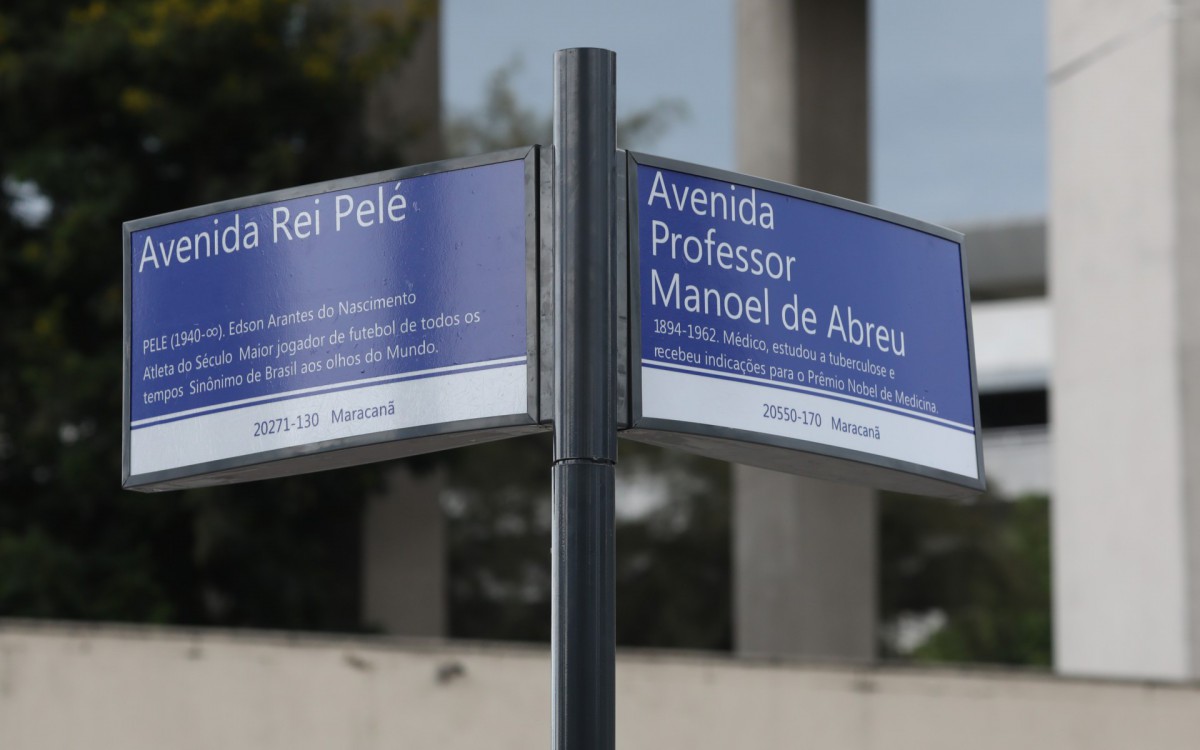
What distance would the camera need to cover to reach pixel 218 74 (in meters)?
12.5

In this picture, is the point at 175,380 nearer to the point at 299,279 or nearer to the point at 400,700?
the point at 299,279

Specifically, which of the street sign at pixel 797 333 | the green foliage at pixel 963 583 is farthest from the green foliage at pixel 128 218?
the green foliage at pixel 963 583

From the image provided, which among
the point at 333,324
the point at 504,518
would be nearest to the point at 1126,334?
the point at 333,324

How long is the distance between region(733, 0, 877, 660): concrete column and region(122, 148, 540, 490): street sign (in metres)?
10.2

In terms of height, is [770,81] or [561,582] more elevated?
[770,81]

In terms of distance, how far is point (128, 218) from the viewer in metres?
12.5

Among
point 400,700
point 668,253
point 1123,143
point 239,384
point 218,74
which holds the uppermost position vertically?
point 218,74

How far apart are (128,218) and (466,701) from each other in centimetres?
608

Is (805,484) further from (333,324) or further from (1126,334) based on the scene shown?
(333,324)

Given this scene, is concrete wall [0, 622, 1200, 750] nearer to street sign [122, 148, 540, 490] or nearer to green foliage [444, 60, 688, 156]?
street sign [122, 148, 540, 490]

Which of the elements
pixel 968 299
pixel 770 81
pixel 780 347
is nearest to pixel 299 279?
pixel 780 347

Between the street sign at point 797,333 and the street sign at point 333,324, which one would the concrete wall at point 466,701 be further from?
the street sign at point 333,324

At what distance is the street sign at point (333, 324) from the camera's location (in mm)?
2805

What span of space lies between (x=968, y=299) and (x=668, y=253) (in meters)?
0.70
